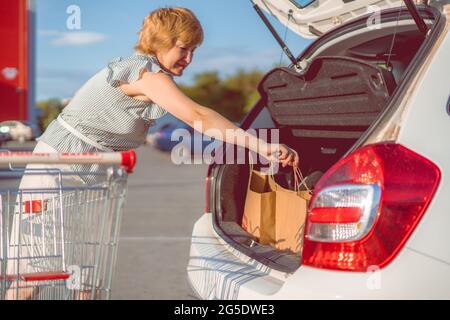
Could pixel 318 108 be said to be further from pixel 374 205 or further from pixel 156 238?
pixel 156 238

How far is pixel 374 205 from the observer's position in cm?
244

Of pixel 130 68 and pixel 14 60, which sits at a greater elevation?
pixel 130 68

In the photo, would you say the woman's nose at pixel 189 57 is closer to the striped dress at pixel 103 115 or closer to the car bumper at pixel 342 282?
the striped dress at pixel 103 115

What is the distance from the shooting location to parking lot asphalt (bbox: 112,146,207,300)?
19.2ft

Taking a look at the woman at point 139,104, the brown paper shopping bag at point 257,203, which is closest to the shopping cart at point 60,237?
the woman at point 139,104

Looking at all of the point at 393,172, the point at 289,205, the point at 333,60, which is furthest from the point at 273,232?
the point at 393,172

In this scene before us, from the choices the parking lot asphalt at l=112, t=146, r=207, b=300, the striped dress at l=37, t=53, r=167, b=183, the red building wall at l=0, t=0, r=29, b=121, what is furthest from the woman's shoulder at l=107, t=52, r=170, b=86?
the red building wall at l=0, t=0, r=29, b=121

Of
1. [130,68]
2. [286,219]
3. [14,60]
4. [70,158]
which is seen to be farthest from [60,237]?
[14,60]

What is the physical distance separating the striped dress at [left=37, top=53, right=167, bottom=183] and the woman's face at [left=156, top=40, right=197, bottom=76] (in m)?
0.09

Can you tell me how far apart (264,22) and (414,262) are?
1.72 m

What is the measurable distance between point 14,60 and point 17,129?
859 centimetres

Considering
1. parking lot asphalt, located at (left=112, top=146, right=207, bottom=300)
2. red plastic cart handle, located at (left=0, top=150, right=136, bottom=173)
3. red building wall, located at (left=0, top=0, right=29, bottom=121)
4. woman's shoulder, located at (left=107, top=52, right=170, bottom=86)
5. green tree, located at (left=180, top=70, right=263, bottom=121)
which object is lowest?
green tree, located at (left=180, top=70, right=263, bottom=121)

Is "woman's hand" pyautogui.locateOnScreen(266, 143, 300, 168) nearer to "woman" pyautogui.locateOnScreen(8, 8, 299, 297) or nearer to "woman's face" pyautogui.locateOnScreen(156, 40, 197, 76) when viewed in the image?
"woman" pyautogui.locateOnScreen(8, 8, 299, 297)

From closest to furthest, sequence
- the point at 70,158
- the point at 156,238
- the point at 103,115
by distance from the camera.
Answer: the point at 70,158 < the point at 103,115 < the point at 156,238
